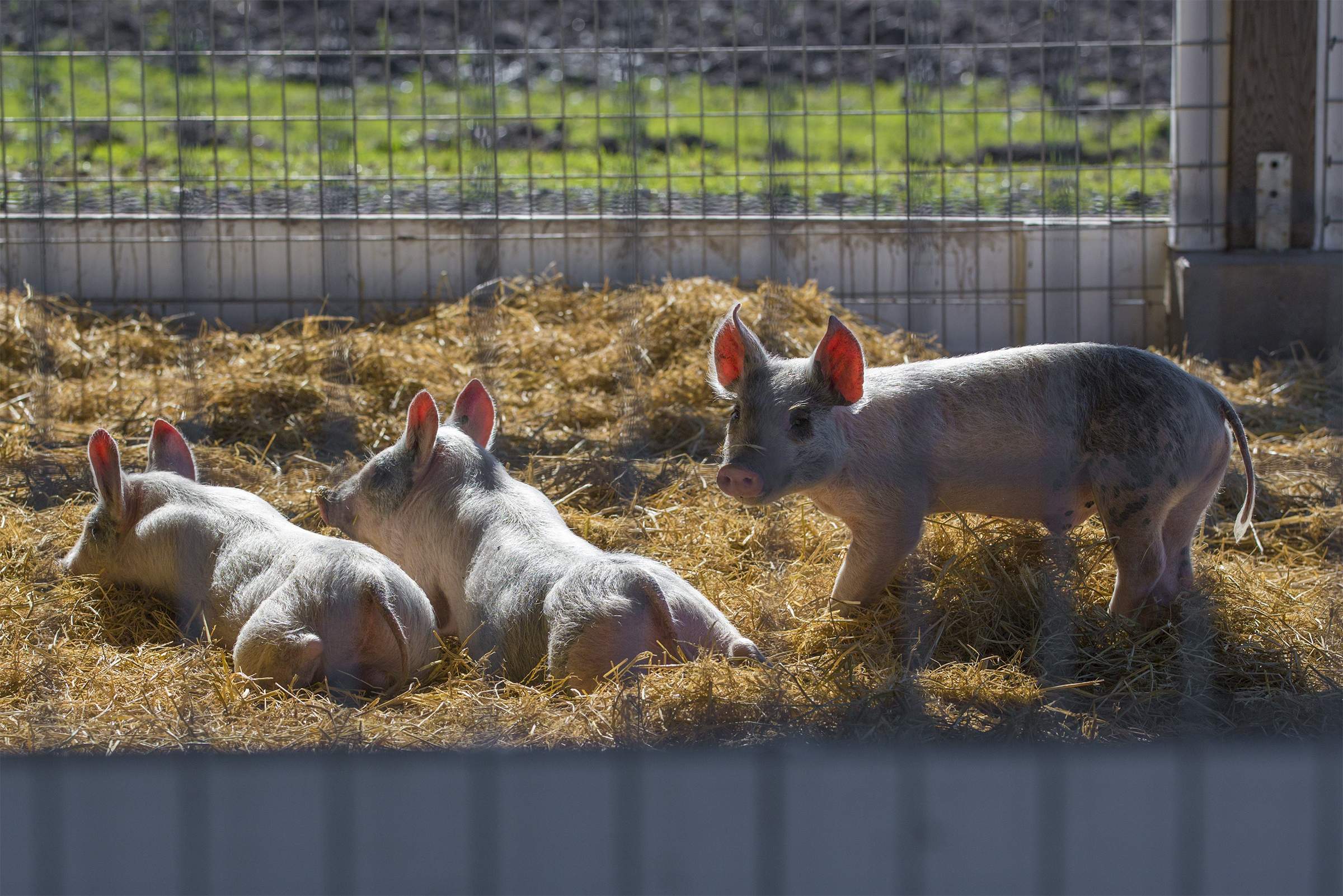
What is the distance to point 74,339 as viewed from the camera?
5.79 metres

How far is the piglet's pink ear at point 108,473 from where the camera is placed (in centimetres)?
373

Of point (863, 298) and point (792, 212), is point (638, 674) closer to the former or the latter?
point (863, 298)

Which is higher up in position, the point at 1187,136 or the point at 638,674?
the point at 1187,136

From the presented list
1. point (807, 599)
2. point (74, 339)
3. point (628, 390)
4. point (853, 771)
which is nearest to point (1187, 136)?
point (628, 390)

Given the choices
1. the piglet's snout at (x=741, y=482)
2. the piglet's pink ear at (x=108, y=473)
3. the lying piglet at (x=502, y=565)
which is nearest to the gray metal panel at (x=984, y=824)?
the lying piglet at (x=502, y=565)

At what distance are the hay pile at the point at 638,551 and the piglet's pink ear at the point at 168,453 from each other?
0.35 metres

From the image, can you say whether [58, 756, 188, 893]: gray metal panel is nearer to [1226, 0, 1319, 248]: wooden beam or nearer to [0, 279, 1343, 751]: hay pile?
[0, 279, 1343, 751]: hay pile

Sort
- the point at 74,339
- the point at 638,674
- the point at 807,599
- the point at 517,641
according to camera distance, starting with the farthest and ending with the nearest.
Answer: the point at 74,339, the point at 807,599, the point at 517,641, the point at 638,674

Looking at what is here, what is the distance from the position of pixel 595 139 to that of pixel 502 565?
476 centimetres

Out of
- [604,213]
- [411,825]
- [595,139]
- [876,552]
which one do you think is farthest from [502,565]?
[595,139]

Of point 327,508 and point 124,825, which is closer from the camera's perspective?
point 124,825

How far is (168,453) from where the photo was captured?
4.02 meters

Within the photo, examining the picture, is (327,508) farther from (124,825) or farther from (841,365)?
(124,825)

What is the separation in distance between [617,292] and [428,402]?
2526 millimetres
